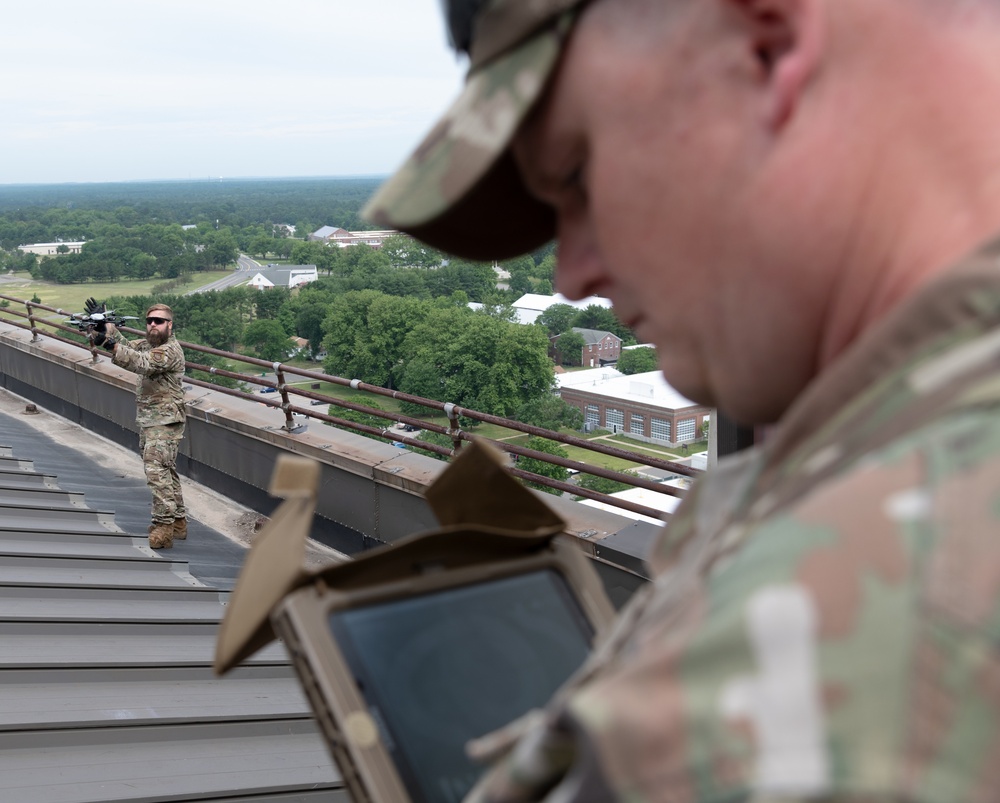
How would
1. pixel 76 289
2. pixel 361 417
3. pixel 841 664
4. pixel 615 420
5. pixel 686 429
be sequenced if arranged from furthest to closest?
pixel 76 289
pixel 361 417
pixel 686 429
pixel 615 420
pixel 841 664

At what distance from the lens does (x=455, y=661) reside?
113cm

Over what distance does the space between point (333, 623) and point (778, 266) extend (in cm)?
59

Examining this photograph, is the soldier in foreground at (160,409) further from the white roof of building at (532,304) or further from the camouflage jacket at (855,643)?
the white roof of building at (532,304)

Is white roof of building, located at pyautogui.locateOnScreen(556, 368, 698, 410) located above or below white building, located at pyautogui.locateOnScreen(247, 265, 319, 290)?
above

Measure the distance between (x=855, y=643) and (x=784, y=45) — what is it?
1.32 ft

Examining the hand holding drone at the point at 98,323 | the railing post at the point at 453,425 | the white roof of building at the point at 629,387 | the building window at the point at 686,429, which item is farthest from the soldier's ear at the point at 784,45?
the building window at the point at 686,429

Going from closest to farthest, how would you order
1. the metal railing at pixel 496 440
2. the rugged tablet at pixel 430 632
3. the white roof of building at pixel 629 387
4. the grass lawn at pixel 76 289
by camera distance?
the rugged tablet at pixel 430 632 → the metal railing at pixel 496 440 → the white roof of building at pixel 629 387 → the grass lawn at pixel 76 289

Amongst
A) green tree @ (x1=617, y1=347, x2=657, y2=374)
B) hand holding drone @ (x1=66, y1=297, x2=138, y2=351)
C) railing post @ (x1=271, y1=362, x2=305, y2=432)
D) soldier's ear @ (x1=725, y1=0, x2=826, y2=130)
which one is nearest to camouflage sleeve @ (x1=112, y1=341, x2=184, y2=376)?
hand holding drone @ (x1=66, y1=297, x2=138, y2=351)

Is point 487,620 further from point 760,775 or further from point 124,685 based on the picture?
point 124,685

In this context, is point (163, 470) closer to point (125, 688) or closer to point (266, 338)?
point (125, 688)

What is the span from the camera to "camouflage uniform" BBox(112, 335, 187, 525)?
24.3 feet

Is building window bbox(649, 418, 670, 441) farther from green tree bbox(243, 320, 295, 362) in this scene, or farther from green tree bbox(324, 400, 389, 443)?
green tree bbox(243, 320, 295, 362)

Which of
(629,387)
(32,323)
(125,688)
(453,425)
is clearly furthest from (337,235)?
(125,688)

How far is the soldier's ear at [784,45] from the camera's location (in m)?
0.64
